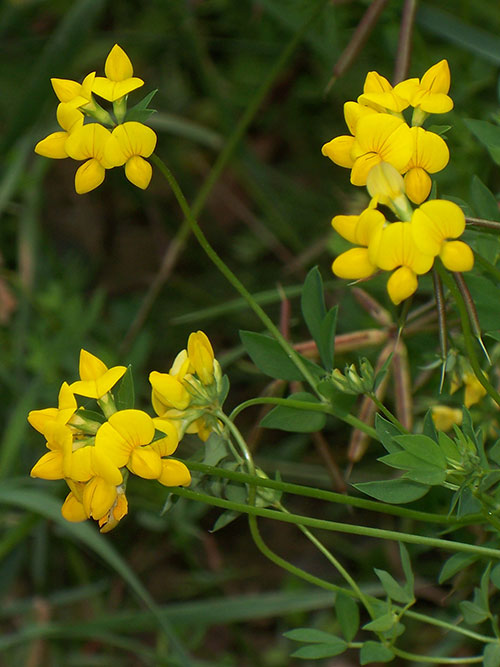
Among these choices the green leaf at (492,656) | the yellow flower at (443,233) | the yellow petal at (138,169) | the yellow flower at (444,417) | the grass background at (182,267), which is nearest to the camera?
the yellow flower at (443,233)

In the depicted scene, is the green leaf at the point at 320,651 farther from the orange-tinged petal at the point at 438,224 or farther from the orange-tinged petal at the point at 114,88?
the orange-tinged petal at the point at 114,88

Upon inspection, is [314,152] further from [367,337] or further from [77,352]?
[367,337]

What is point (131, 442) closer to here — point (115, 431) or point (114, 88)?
point (115, 431)

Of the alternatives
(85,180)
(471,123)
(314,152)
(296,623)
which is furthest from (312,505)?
(85,180)

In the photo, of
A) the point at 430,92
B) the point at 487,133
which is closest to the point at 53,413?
the point at 430,92

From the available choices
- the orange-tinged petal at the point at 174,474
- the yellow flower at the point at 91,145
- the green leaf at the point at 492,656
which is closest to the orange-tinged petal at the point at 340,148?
the yellow flower at the point at 91,145
